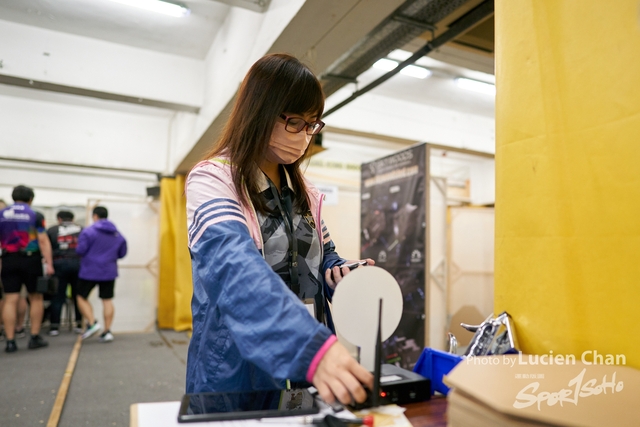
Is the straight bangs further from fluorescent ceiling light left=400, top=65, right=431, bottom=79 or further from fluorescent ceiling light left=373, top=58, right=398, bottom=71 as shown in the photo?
fluorescent ceiling light left=400, top=65, right=431, bottom=79

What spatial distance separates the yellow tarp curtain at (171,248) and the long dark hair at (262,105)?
5.12 meters

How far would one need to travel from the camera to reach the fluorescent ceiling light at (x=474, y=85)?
5051 millimetres

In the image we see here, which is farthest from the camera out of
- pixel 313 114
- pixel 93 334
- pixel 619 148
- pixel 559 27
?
pixel 93 334

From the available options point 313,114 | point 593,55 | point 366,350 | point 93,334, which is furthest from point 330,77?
point 93,334

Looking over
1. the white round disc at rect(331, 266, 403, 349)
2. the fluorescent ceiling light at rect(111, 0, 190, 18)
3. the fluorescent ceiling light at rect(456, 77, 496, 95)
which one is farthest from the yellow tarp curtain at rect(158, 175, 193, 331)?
the white round disc at rect(331, 266, 403, 349)

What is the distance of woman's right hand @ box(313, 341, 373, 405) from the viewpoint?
0.51 metres

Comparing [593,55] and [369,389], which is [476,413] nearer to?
[369,389]

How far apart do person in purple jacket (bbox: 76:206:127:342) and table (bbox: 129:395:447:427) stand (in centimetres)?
462

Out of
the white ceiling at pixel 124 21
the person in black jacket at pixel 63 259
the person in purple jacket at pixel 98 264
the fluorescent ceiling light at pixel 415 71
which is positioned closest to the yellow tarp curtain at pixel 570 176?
the white ceiling at pixel 124 21

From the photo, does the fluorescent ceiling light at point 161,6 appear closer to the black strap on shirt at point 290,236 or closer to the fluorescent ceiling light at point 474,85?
the fluorescent ceiling light at point 474,85

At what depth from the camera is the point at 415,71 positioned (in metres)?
4.74

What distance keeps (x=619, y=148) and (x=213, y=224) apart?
0.66 m

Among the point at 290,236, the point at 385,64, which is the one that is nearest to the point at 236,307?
the point at 290,236

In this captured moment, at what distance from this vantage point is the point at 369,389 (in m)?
0.57
